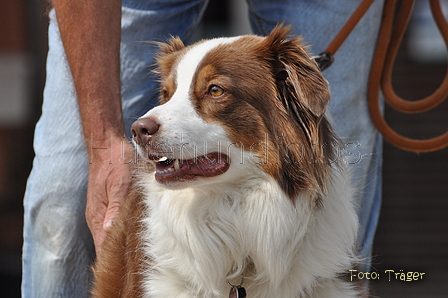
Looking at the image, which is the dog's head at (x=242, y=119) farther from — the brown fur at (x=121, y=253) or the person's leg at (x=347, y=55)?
the person's leg at (x=347, y=55)

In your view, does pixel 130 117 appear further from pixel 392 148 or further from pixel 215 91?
pixel 392 148

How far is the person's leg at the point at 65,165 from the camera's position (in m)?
2.80

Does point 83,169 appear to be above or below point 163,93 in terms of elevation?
below

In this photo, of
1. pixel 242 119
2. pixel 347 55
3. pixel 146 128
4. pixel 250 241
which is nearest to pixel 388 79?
pixel 347 55

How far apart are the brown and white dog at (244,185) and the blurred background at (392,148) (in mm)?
4195

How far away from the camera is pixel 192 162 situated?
2.26m

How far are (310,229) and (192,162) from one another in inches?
21.8

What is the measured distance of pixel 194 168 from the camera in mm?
2262

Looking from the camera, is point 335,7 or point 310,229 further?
point 335,7

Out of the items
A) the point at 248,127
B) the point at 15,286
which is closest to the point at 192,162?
the point at 248,127

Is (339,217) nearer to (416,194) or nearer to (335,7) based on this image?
(335,7)

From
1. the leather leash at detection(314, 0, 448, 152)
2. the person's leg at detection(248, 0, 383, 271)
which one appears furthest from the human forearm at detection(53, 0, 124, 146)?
the leather leash at detection(314, 0, 448, 152)

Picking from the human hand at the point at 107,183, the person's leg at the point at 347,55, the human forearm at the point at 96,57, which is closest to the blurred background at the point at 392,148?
the person's leg at the point at 347,55

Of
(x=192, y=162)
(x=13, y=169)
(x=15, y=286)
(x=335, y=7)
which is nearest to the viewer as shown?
(x=192, y=162)
